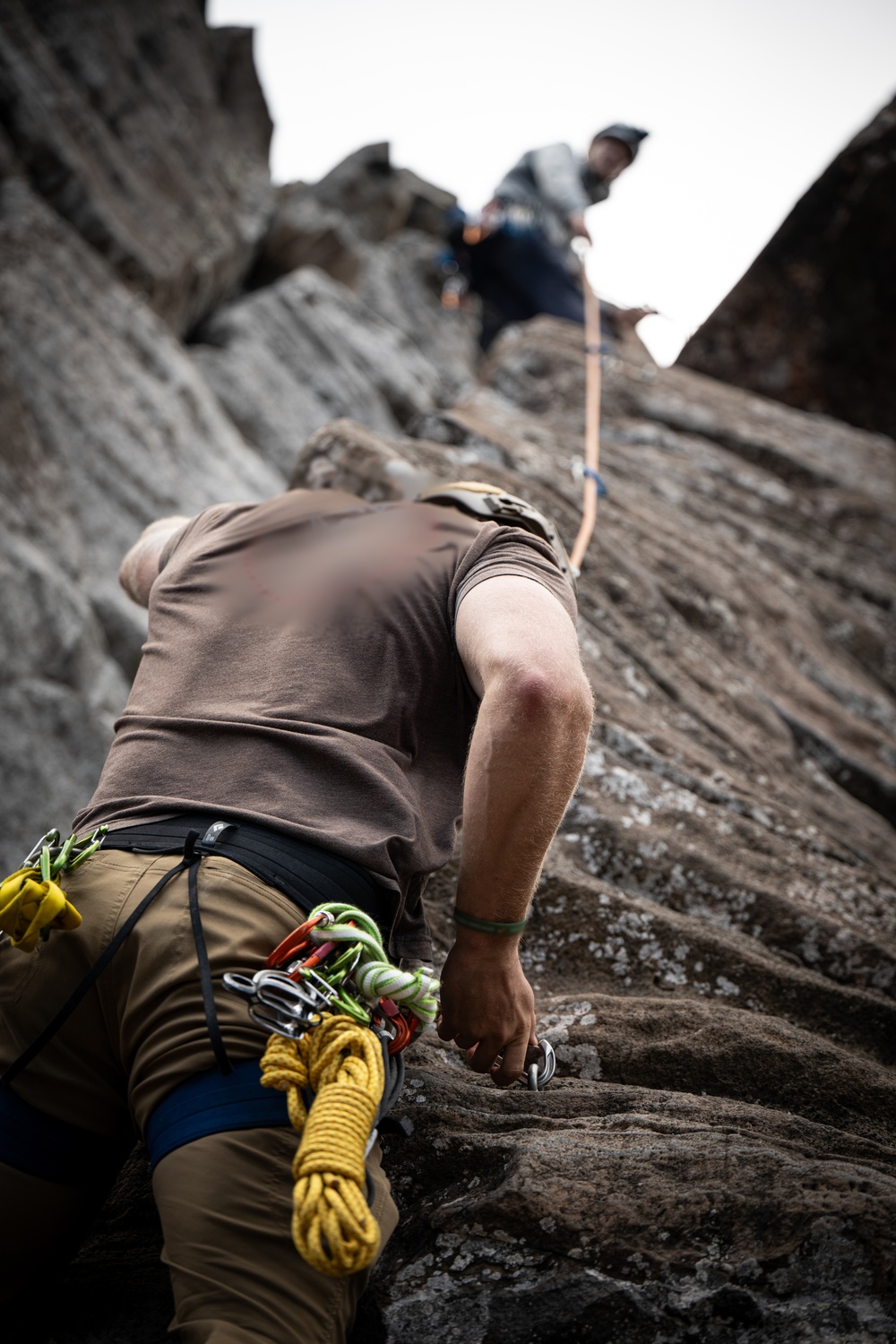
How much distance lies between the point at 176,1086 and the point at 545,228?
10.6 meters

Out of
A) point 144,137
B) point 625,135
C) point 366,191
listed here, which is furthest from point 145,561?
point 366,191

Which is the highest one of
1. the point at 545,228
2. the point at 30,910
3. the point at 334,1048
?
the point at 545,228

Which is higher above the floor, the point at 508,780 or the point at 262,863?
the point at 508,780

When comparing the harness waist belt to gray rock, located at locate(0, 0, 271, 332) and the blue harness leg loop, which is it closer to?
the blue harness leg loop

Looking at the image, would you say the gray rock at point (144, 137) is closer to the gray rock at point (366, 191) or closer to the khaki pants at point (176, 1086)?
the gray rock at point (366, 191)

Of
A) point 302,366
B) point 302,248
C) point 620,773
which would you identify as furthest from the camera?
point 302,248

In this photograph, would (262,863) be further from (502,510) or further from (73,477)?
(73,477)

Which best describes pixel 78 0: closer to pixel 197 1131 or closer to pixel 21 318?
pixel 21 318

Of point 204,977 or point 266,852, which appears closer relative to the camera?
point 204,977

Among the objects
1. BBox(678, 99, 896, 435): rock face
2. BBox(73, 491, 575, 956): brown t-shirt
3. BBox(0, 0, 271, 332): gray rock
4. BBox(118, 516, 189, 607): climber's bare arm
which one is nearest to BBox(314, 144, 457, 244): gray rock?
BBox(0, 0, 271, 332): gray rock

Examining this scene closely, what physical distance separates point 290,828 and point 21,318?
8.34 m

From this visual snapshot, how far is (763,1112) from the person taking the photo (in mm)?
2441

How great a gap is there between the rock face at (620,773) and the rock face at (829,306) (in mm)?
1523

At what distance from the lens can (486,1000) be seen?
6.84ft
